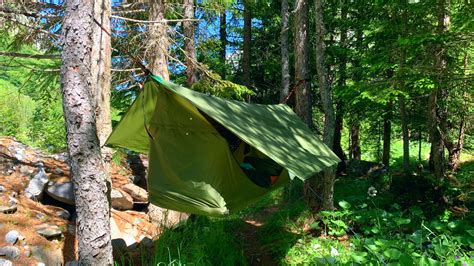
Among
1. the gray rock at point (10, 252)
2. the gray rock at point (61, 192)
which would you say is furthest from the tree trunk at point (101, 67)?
the gray rock at point (10, 252)

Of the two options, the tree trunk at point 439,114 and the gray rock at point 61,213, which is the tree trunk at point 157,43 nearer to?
the gray rock at point 61,213

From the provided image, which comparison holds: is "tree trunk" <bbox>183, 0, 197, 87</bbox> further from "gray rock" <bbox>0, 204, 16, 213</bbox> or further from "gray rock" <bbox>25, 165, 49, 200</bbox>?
"gray rock" <bbox>0, 204, 16, 213</bbox>

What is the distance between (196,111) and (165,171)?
0.54m

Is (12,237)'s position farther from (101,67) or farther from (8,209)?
(101,67)

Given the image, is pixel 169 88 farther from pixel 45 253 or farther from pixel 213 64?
pixel 213 64

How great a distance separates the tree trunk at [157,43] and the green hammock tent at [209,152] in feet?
5.75

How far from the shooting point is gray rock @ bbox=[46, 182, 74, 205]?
394 centimetres

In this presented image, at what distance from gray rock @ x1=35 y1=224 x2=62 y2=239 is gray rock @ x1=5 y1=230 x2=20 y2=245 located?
0.78 feet

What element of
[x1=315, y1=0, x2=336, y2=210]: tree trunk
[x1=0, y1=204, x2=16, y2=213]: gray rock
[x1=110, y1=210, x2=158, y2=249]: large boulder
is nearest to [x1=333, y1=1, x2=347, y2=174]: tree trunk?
[x1=315, y1=0, x2=336, y2=210]: tree trunk

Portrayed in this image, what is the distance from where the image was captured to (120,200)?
15.3ft

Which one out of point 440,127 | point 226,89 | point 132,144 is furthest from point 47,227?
point 440,127

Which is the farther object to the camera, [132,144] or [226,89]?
[226,89]

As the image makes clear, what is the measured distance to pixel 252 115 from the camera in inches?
133

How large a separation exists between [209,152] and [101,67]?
5.98ft
